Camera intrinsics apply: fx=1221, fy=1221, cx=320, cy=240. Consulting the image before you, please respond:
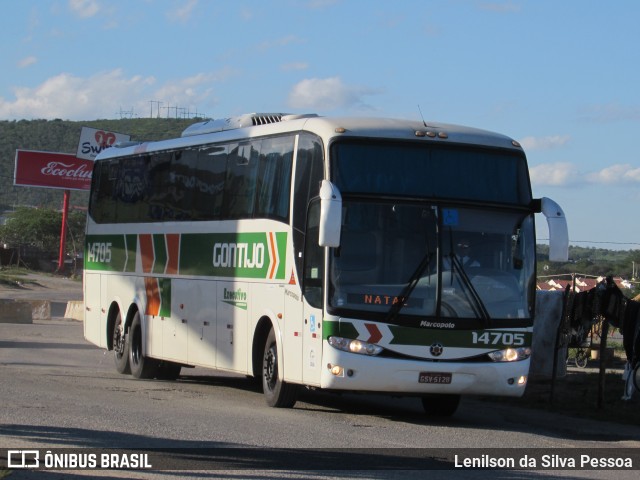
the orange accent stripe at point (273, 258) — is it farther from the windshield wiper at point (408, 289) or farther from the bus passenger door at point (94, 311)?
the bus passenger door at point (94, 311)

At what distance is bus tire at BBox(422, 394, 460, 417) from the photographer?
15555mm

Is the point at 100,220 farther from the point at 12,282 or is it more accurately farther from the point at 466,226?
the point at 12,282

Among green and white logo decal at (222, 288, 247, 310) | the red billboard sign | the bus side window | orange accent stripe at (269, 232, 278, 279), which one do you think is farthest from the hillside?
the bus side window

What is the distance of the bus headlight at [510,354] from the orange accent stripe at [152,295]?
285 inches

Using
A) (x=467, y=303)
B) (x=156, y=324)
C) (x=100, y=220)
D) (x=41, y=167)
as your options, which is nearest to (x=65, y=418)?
(x=467, y=303)

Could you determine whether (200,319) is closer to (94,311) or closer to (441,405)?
(441,405)

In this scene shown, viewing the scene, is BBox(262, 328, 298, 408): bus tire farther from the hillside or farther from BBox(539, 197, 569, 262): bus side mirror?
the hillside

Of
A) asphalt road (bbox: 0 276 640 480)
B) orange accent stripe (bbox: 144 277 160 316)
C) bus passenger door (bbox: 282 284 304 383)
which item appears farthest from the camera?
orange accent stripe (bbox: 144 277 160 316)

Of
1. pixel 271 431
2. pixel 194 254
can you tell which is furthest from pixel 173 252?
pixel 271 431

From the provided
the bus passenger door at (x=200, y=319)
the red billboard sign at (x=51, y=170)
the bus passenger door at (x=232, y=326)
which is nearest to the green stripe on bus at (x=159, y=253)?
the bus passenger door at (x=200, y=319)

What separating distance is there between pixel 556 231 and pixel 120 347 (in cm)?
973

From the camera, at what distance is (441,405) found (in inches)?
620

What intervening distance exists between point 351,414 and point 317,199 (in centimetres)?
294

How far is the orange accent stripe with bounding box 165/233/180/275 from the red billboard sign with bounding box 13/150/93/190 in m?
59.6
